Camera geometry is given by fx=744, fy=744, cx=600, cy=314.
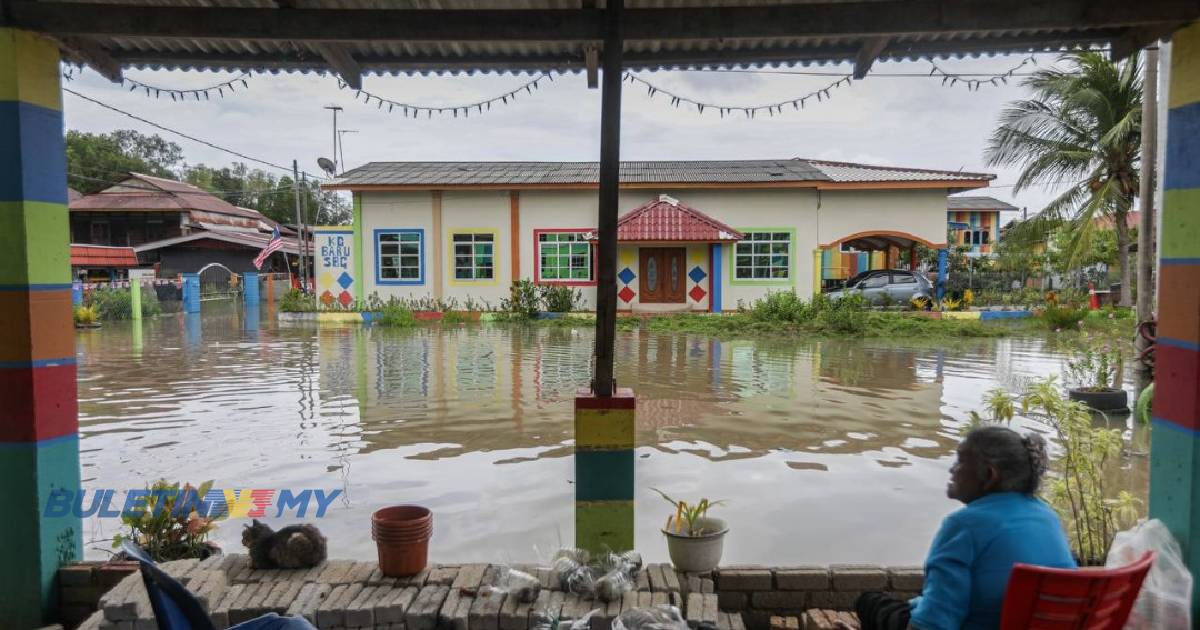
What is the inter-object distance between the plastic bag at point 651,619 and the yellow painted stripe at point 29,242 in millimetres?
3152

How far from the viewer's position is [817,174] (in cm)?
2275

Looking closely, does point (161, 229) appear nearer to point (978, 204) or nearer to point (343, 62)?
point (343, 62)

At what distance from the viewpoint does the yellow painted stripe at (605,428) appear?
373 centimetres

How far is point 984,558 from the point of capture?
2.22m

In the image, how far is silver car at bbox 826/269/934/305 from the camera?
22578mm

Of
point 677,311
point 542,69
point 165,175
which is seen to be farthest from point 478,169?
point 165,175

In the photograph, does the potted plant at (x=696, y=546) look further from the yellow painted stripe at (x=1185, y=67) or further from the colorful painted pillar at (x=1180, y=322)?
the yellow painted stripe at (x=1185, y=67)

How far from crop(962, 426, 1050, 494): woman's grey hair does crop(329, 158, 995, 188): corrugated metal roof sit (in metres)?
20.0

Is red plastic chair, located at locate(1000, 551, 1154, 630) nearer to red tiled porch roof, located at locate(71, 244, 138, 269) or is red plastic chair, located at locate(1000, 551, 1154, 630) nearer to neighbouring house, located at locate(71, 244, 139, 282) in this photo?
neighbouring house, located at locate(71, 244, 139, 282)

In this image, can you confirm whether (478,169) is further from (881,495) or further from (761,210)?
(881,495)

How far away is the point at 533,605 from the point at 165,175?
61.9 meters

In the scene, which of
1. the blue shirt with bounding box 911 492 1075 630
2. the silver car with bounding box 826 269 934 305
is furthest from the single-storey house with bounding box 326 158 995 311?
the blue shirt with bounding box 911 492 1075 630

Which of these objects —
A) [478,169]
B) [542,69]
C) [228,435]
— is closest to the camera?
[542,69]

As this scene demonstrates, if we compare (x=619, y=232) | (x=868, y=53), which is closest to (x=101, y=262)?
(x=619, y=232)
